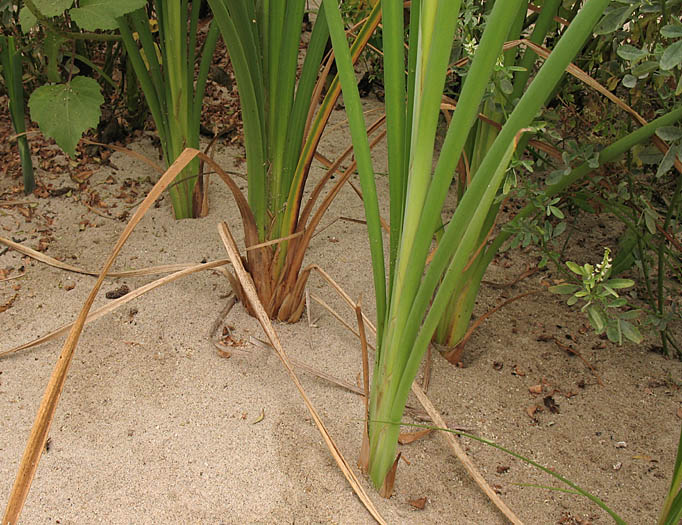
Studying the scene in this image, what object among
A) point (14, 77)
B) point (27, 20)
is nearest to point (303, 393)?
point (27, 20)

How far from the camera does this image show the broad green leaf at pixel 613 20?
847 mm

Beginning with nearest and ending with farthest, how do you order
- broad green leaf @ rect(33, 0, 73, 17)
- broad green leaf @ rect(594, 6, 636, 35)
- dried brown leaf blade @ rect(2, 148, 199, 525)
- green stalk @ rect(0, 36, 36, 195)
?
dried brown leaf blade @ rect(2, 148, 199, 525) < broad green leaf @ rect(594, 6, 636, 35) < broad green leaf @ rect(33, 0, 73, 17) < green stalk @ rect(0, 36, 36, 195)

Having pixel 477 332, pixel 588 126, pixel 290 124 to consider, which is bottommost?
pixel 477 332

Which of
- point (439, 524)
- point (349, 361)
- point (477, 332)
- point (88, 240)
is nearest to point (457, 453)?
point (439, 524)

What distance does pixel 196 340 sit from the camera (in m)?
1.19

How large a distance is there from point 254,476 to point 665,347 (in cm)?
80

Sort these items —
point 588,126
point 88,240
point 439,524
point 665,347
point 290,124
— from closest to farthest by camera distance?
A: point 439,524
point 290,124
point 665,347
point 88,240
point 588,126

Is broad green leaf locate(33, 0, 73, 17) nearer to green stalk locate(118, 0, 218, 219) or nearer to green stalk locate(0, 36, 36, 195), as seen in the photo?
green stalk locate(118, 0, 218, 219)

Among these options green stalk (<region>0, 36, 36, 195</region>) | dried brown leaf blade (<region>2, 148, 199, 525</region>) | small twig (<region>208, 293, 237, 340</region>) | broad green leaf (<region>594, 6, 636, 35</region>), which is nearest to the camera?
dried brown leaf blade (<region>2, 148, 199, 525</region>)

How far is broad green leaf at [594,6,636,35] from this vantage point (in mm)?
847

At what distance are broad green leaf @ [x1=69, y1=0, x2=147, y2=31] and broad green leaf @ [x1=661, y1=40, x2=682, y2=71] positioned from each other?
781mm

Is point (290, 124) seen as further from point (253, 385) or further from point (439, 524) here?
point (439, 524)

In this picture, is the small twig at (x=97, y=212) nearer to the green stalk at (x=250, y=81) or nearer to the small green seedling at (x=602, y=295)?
the green stalk at (x=250, y=81)

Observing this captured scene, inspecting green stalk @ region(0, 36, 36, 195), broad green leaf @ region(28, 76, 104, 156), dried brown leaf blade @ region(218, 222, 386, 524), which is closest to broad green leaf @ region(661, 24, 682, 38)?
dried brown leaf blade @ region(218, 222, 386, 524)
